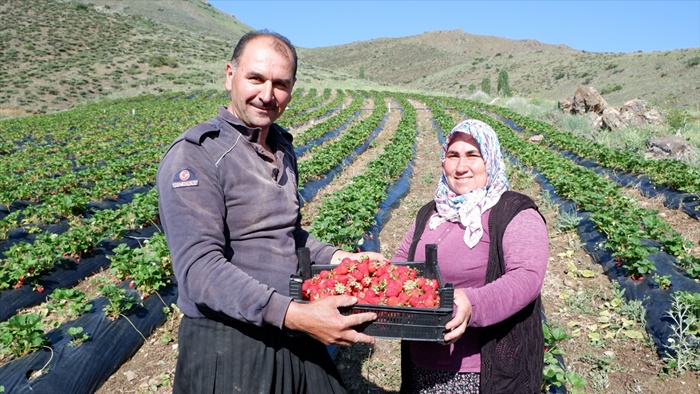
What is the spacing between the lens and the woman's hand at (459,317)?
180 cm

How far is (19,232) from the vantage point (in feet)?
23.9

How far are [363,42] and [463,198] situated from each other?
120m

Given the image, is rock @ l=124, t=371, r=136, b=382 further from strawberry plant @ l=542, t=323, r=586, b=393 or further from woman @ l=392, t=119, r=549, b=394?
strawberry plant @ l=542, t=323, r=586, b=393

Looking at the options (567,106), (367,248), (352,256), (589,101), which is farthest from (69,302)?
(567,106)

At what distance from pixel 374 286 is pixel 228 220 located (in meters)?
0.72

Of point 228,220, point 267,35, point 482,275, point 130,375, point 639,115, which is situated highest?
point 639,115

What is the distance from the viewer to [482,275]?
Result: 2168 millimetres

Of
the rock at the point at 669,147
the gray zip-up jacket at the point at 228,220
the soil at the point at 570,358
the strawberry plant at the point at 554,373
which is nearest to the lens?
the gray zip-up jacket at the point at 228,220

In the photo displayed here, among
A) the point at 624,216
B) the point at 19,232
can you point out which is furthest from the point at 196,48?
the point at 624,216

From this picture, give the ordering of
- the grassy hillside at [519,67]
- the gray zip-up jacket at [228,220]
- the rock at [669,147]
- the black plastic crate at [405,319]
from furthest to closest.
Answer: the grassy hillside at [519,67]
the rock at [669,147]
the black plastic crate at [405,319]
the gray zip-up jacket at [228,220]

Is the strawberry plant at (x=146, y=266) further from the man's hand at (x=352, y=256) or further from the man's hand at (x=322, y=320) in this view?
the man's hand at (x=322, y=320)

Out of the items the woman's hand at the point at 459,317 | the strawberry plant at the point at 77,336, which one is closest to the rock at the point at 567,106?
the strawberry plant at the point at 77,336

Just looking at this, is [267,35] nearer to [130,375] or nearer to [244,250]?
[244,250]

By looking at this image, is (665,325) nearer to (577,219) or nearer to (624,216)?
(624,216)
